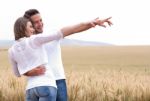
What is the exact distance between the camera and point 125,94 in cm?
627

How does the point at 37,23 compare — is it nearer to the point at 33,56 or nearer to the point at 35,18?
the point at 35,18

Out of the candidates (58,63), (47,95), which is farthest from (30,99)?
(58,63)

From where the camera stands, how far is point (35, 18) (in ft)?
12.8

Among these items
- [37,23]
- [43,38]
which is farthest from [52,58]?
[43,38]

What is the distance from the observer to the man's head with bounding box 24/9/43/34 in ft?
12.8

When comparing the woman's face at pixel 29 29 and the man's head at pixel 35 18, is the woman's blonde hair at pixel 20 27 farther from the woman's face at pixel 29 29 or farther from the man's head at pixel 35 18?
the man's head at pixel 35 18

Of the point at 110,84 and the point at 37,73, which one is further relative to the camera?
the point at 110,84

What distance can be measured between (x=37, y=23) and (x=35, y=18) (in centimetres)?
5

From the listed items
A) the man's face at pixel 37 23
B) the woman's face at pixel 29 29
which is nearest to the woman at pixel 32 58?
the woman's face at pixel 29 29

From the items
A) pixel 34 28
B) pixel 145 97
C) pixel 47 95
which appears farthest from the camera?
pixel 145 97

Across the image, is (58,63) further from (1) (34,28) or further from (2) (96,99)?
(2) (96,99)

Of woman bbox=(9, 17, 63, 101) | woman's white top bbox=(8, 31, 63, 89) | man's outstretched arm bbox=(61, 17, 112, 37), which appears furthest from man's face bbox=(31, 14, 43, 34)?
man's outstretched arm bbox=(61, 17, 112, 37)

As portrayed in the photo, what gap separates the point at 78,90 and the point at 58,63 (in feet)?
7.55

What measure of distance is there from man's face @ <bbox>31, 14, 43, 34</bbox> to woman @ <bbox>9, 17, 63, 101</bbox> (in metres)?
0.16
